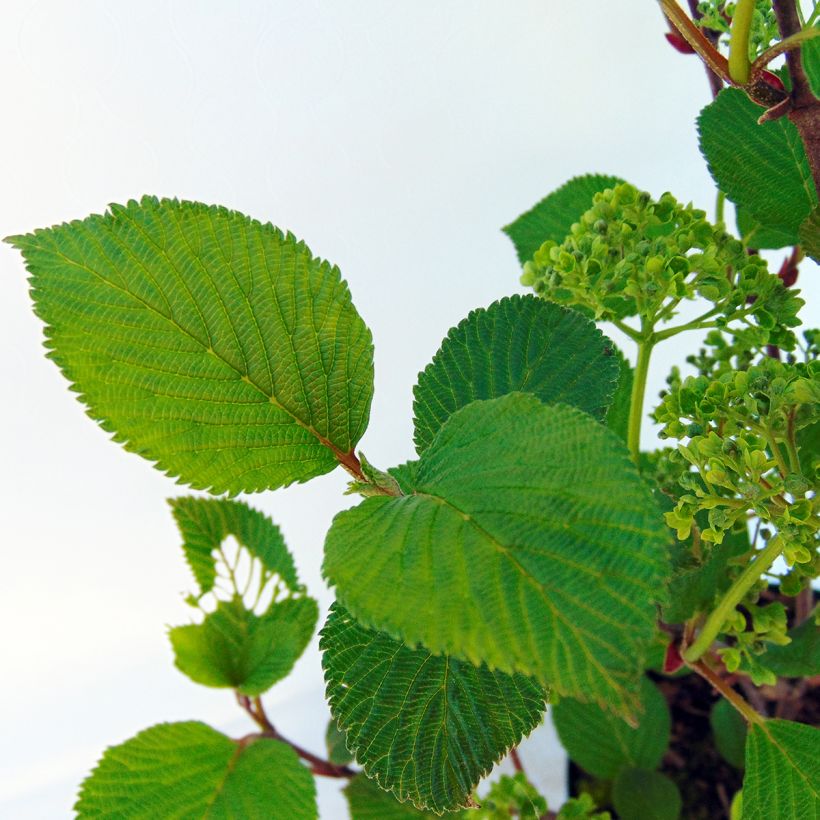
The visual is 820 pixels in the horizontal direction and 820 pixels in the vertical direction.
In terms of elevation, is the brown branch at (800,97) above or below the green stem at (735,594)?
above

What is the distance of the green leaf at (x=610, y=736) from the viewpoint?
2.17 ft

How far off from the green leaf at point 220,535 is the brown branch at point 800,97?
15.0 inches

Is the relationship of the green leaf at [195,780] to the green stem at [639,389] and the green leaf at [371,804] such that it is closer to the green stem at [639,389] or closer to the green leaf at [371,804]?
the green leaf at [371,804]

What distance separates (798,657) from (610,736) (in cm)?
23

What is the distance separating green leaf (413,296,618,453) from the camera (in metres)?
0.35

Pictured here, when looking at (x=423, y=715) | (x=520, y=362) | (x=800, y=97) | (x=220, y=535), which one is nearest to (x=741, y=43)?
(x=800, y=97)

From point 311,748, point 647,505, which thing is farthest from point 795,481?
point 311,748

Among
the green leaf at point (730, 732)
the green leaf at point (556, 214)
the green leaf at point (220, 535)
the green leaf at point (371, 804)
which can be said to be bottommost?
the green leaf at point (730, 732)

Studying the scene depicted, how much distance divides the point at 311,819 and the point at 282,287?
0.30 metres

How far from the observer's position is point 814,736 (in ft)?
1.32

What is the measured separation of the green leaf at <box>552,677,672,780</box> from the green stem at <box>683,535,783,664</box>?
26cm

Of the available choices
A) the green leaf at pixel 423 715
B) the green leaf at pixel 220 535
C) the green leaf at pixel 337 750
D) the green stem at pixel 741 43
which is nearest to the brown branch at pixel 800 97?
the green stem at pixel 741 43

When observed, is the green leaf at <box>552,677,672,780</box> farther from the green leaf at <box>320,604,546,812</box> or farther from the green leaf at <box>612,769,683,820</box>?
the green leaf at <box>320,604,546,812</box>

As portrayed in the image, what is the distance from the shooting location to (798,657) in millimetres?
480
